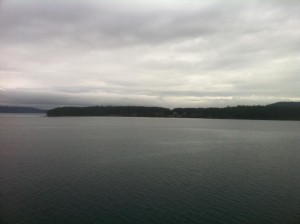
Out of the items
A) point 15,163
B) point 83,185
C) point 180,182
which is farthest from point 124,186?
point 15,163

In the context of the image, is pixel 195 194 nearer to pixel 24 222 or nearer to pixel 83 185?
pixel 83 185

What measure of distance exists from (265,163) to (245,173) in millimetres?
8103

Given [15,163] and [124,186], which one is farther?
[15,163]

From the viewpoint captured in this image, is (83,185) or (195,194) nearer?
(195,194)

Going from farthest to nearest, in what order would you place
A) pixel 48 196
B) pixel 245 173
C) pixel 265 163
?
pixel 265 163
pixel 245 173
pixel 48 196

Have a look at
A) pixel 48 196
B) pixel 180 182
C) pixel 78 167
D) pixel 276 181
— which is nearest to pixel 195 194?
pixel 180 182

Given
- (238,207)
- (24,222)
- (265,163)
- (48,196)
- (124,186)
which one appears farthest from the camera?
(265,163)

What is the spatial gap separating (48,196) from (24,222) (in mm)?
4644

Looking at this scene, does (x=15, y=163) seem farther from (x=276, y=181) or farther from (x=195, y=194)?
(x=276, y=181)

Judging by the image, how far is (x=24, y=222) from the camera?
19.6m

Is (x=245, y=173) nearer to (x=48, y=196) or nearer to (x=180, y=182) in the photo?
(x=180, y=182)

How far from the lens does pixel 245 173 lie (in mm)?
33781

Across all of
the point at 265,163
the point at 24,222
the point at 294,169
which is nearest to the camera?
the point at 24,222

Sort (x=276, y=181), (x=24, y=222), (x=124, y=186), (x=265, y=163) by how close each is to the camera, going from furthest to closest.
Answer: (x=265, y=163) → (x=276, y=181) → (x=124, y=186) → (x=24, y=222)
